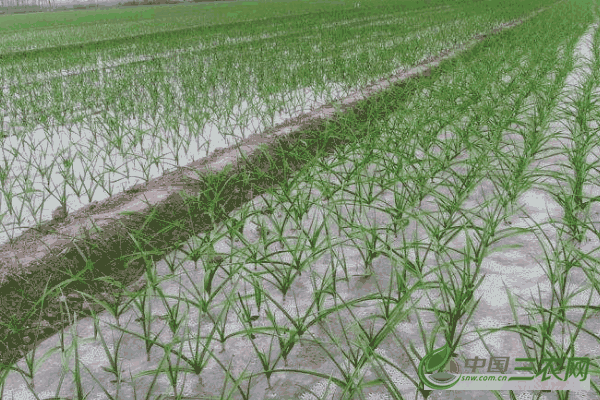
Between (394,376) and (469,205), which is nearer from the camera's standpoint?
(394,376)

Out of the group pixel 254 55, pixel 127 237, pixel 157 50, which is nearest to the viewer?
pixel 127 237

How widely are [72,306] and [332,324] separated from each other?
0.94 m

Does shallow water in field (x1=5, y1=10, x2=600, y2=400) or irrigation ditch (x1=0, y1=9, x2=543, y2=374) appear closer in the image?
shallow water in field (x1=5, y1=10, x2=600, y2=400)

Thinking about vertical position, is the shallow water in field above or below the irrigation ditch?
below

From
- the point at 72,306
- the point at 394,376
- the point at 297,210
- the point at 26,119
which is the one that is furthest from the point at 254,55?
the point at 394,376

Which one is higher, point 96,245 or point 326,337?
point 96,245

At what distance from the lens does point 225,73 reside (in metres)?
5.75

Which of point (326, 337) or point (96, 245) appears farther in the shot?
point (96, 245)

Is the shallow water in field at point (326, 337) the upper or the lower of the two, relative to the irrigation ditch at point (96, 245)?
lower

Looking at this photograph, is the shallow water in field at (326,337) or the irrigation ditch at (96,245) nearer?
the shallow water in field at (326,337)

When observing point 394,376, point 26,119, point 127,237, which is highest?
point 26,119

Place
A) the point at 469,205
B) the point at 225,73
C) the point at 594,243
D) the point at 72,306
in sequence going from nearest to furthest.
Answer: the point at 72,306 < the point at 594,243 < the point at 469,205 < the point at 225,73

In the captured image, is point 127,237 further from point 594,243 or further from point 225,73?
point 225,73

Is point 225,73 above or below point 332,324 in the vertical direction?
above
